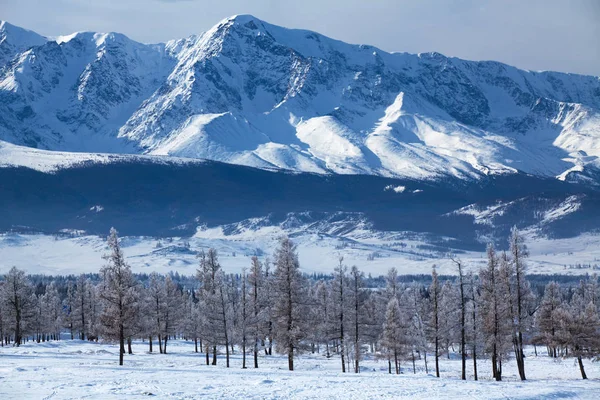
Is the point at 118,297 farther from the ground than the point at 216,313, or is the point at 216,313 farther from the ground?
the point at 118,297

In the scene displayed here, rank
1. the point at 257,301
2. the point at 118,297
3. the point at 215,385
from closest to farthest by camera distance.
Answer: the point at 215,385 → the point at 118,297 → the point at 257,301

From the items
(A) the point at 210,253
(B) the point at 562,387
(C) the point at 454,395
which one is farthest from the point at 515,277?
(A) the point at 210,253

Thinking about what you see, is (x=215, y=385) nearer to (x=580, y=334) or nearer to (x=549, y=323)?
(x=580, y=334)

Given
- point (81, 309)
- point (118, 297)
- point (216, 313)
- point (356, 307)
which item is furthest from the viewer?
point (81, 309)

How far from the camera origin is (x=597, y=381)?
70.8 meters

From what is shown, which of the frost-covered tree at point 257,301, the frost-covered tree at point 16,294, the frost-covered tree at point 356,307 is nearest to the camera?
the frost-covered tree at point 356,307

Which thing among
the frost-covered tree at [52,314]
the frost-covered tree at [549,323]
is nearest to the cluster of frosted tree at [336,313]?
the frost-covered tree at [549,323]

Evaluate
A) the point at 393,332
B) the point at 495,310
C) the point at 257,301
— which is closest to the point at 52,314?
the point at 257,301

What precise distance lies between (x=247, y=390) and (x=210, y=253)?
35.0m

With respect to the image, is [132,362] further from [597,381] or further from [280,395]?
[597,381]

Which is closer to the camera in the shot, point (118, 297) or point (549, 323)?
point (118, 297)

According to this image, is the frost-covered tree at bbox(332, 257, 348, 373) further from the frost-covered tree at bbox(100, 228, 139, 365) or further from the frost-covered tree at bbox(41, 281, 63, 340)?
the frost-covered tree at bbox(41, 281, 63, 340)

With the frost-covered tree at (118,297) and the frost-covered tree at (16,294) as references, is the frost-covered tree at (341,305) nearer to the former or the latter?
the frost-covered tree at (118,297)

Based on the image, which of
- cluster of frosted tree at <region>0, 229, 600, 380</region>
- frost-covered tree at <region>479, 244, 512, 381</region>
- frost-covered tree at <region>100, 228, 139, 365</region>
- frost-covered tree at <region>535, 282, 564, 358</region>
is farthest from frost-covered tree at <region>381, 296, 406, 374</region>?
frost-covered tree at <region>100, 228, 139, 365</region>
